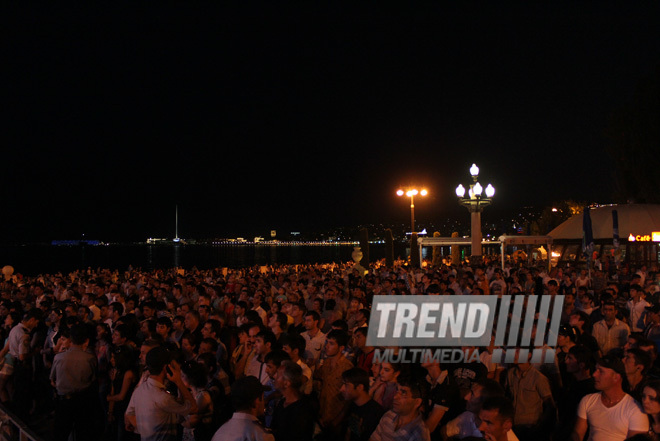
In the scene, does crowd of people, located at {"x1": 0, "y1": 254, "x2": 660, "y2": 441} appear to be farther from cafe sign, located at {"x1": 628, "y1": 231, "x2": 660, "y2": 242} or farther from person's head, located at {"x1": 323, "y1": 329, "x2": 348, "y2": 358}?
cafe sign, located at {"x1": 628, "y1": 231, "x2": 660, "y2": 242}

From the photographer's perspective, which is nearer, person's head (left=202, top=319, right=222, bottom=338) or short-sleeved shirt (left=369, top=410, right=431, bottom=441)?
short-sleeved shirt (left=369, top=410, right=431, bottom=441)

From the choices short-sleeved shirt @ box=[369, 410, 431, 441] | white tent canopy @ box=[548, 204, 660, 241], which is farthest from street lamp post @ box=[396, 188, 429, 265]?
short-sleeved shirt @ box=[369, 410, 431, 441]

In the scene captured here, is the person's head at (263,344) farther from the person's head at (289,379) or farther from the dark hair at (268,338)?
the person's head at (289,379)

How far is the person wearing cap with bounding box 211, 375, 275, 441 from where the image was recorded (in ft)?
12.5

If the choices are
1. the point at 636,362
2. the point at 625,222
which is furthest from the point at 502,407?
the point at 625,222

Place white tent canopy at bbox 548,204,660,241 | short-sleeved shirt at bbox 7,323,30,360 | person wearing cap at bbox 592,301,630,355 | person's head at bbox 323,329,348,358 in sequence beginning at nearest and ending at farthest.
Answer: person's head at bbox 323,329,348,358 → person wearing cap at bbox 592,301,630,355 → short-sleeved shirt at bbox 7,323,30,360 → white tent canopy at bbox 548,204,660,241

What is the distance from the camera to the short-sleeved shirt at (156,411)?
4.68 metres

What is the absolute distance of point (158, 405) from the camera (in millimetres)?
4668

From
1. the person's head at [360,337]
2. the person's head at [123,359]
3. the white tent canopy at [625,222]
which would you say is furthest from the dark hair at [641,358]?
the white tent canopy at [625,222]

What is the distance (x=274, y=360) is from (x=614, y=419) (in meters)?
2.76

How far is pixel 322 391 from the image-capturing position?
532 centimetres

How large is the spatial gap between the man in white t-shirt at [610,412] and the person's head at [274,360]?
2.46m

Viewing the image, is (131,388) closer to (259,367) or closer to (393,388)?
(259,367)

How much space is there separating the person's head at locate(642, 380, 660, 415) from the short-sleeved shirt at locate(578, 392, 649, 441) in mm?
102
